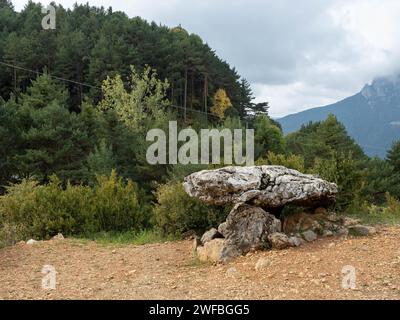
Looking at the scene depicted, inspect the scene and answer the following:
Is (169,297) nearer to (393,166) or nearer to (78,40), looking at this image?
(393,166)

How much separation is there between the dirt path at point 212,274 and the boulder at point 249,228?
275 millimetres

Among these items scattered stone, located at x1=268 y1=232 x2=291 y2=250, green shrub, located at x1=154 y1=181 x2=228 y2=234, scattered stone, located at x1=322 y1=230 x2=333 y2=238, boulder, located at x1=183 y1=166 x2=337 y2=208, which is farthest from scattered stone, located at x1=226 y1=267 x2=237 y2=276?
green shrub, located at x1=154 y1=181 x2=228 y2=234

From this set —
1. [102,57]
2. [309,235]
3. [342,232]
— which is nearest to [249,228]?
[309,235]

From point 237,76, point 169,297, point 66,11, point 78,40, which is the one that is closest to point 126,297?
point 169,297

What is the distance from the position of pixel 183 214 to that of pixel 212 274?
9.79ft

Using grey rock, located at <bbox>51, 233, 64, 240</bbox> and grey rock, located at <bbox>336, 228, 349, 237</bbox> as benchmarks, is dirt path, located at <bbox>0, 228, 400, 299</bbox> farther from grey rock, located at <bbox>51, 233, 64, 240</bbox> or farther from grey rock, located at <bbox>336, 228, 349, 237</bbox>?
grey rock, located at <bbox>51, 233, 64, 240</bbox>

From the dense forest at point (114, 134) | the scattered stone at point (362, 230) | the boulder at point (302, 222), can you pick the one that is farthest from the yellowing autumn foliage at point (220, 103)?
Answer: the scattered stone at point (362, 230)

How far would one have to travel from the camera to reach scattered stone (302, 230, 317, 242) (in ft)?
22.4

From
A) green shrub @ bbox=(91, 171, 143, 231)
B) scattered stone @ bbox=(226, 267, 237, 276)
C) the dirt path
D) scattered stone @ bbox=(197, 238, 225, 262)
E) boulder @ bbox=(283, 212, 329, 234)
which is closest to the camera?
the dirt path

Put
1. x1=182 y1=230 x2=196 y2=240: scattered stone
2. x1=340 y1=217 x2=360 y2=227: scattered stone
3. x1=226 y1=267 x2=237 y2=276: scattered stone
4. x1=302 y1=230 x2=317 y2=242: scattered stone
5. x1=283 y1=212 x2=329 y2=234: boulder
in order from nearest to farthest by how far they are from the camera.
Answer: x1=226 y1=267 x2=237 y2=276: scattered stone, x1=302 y1=230 x2=317 y2=242: scattered stone, x1=283 y1=212 x2=329 y2=234: boulder, x1=340 y1=217 x2=360 y2=227: scattered stone, x1=182 y1=230 x2=196 y2=240: scattered stone

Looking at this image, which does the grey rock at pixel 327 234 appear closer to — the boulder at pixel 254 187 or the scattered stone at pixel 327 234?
the scattered stone at pixel 327 234

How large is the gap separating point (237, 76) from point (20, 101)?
31891mm

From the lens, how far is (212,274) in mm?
5785

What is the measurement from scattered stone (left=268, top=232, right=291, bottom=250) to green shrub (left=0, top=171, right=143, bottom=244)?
16.1 ft
